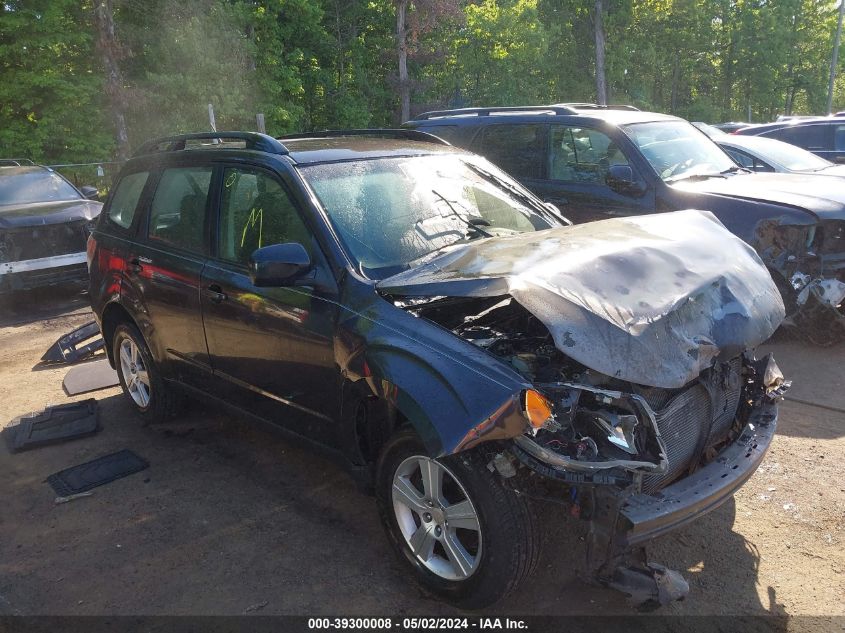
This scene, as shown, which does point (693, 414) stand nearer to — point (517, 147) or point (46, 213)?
point (517, 147)

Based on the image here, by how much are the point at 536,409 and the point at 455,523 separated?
2.19ft

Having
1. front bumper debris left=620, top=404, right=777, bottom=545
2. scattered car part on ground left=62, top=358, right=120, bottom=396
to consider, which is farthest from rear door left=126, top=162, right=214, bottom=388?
front bumper debris left=620, top=404, right=777, bottom=545

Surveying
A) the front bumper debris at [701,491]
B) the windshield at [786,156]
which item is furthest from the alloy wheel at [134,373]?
the windshield at [786,156]

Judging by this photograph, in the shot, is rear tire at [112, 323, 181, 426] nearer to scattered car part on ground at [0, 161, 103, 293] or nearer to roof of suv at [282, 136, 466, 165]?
roof of suv at [282, 136, 466, 165]

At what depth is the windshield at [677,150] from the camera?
22.3 ft

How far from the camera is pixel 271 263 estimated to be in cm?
330

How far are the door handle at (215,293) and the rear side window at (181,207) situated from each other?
0.30m

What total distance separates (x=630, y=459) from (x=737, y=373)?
1.16 meters

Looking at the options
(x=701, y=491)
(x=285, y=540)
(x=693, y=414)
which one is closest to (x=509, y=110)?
(x=693, y=414)

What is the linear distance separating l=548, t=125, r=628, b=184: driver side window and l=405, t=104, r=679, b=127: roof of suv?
0.53 ft

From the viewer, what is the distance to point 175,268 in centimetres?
438

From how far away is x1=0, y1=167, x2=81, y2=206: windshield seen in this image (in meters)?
9.90

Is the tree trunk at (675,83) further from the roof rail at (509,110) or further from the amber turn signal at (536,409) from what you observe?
the amber turn signal at (536,409)

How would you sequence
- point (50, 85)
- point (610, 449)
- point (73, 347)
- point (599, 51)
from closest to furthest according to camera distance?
point (610, 449) → point (73, 347) → point (50, 85) → point (599, 51)
